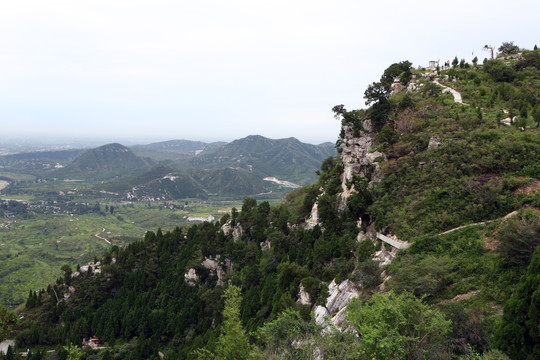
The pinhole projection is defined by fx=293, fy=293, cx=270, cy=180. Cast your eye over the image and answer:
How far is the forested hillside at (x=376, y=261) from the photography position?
1444 cm

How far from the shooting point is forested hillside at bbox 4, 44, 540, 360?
14438 millimetres

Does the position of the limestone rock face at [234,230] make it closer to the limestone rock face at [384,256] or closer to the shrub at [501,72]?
the limestone rock face at [384,256]

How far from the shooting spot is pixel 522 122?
99.8 ft

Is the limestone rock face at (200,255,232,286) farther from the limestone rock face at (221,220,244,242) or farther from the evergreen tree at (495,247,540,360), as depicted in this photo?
the evergreen tree at (495,247,540,360)

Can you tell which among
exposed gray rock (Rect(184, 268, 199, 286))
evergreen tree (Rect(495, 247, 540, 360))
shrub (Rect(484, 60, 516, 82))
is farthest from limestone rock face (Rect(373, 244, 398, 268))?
shrub (Rect(484, 60, 516, 82))

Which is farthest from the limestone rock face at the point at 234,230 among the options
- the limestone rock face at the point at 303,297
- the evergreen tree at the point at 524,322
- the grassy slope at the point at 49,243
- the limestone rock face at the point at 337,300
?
the grassy slope at the point at 49,243

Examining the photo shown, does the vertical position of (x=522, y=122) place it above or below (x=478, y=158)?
above

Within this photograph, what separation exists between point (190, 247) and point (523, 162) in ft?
173

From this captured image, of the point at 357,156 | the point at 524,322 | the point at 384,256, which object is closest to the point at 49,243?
the point at 357,156

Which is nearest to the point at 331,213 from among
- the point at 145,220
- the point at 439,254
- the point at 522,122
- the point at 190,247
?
the point at 439,254

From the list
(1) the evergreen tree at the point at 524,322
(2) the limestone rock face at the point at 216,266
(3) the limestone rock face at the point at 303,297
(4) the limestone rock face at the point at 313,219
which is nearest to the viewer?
(1) the evergreen tree at the point at 524,322

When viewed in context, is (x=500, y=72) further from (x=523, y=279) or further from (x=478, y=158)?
(x=523, y=279)

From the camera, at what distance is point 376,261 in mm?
24500

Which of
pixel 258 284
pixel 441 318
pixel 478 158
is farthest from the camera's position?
pixel 258 284
